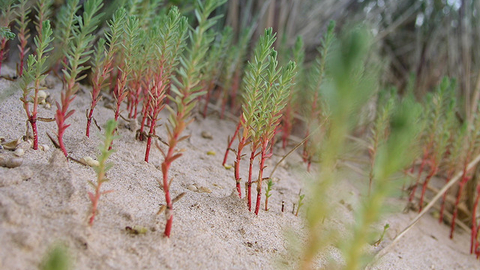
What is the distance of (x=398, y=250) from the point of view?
156 cm

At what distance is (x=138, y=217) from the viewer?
1.08 meters

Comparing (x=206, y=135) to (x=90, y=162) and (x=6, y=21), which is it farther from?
(x=6, y=21)

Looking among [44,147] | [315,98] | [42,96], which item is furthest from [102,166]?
[315,98]

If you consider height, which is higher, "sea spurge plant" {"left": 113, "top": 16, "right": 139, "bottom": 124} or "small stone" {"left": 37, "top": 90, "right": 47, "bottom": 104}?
"sea spurge plant" {"left": 113, "top": 16, "right": 139, "bottom": 124}

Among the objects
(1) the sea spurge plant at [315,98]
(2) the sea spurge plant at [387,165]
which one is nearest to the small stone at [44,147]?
(2) the sea spurge plant at [387,165]

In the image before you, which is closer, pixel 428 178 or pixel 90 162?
pixel 90 162

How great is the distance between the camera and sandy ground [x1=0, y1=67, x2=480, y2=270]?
92cm

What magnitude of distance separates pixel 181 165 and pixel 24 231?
73cm

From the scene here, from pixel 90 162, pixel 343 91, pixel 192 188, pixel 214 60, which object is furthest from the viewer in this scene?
pixel 214 60

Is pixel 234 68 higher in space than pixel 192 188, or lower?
higher

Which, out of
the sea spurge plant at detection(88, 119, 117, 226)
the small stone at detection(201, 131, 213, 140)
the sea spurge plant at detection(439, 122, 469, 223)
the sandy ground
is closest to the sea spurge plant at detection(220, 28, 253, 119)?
the small stone at detection(201, 131, 213, 140)

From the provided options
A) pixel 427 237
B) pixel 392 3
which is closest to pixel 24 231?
pixel 427 237

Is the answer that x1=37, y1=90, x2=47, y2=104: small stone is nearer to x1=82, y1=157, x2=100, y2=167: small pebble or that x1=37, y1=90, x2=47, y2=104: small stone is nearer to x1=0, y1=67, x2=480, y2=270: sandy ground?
x1=0, y1=67, x2=480, y2=270: sandy ground

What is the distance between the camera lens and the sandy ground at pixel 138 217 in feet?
3.02
